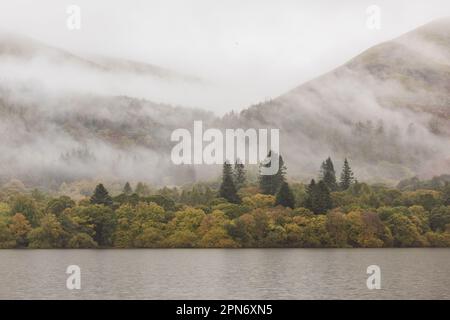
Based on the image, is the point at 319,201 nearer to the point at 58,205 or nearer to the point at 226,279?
the point at 58,205

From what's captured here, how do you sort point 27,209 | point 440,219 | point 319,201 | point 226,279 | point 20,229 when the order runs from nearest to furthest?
point 226,279, point 20,229, point 27,209, point 440,219, point 319,201

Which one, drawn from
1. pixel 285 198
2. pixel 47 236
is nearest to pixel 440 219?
pixel 285 198

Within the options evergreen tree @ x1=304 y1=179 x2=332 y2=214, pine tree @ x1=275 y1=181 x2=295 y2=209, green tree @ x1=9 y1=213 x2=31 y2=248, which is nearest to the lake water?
green tree @ x1=9 y1=213 x2=31 y2=248

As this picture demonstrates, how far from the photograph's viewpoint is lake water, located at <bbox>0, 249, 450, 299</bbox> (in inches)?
2788

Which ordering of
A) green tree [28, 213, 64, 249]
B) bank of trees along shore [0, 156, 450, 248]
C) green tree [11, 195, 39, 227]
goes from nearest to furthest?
green tree [28, 213, 64, 249] < bank of trees along shore [0, 156, 450, 248] < green tree [11, 195, 39, 227]

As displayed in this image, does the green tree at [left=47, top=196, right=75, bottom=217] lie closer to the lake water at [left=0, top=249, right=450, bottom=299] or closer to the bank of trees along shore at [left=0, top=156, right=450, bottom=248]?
the bank of trees along shore at [left=0, top=156, right=450, bottom=248]

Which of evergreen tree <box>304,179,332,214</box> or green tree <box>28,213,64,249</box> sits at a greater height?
evergreen tree <box>304,179,332,214</box>

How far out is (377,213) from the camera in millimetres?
180875

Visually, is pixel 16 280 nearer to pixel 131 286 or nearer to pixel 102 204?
pixel 131 286

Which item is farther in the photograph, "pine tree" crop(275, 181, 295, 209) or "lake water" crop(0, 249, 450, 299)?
"pine tree" crop(275, 181, 295, 209)

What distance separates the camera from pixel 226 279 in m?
85.1
